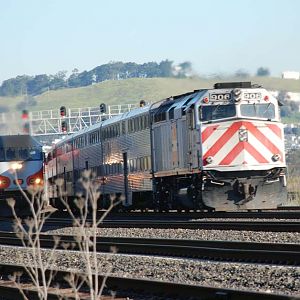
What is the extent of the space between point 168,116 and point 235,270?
1299cm

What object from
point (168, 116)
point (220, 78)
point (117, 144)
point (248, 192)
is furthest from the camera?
point (220, 78)

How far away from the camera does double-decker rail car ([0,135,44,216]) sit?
103ft

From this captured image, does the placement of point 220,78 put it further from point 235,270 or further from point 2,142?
point 235,270

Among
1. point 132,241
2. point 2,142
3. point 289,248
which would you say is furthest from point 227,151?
point 2,142

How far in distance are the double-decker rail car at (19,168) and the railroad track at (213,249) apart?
13563 millimetres

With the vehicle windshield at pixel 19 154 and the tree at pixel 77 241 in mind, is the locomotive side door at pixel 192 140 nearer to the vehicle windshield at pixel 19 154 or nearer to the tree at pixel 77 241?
the tree at pixel 77 241

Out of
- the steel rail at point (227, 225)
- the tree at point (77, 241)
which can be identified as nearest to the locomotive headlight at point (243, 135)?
the steel rail at point (227, 225)

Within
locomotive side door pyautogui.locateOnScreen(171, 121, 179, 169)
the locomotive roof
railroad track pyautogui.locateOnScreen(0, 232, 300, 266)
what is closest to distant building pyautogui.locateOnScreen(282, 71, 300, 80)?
the locomotive roof

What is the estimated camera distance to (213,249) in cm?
1364

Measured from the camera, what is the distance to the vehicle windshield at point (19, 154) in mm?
32688

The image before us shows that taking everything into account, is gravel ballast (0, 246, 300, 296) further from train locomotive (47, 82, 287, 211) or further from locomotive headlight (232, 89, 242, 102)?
locomotive headlight (232, 89, 242, 102)

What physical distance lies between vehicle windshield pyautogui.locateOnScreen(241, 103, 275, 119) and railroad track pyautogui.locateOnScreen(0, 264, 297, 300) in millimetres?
11264

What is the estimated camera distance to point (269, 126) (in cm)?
2262

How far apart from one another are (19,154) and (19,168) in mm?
806
